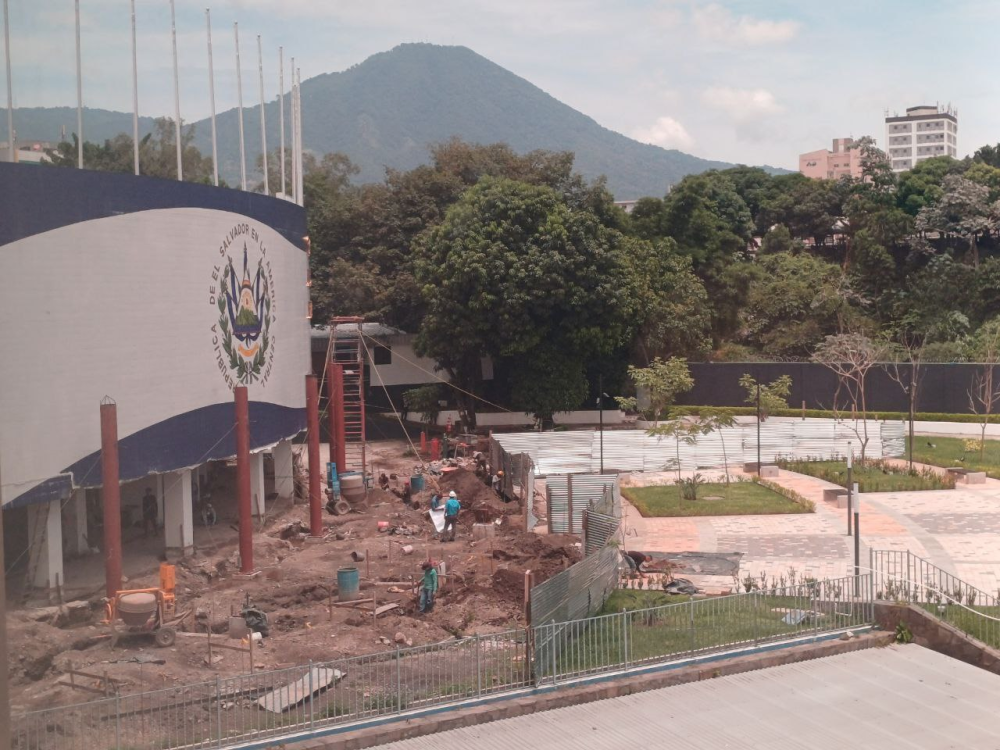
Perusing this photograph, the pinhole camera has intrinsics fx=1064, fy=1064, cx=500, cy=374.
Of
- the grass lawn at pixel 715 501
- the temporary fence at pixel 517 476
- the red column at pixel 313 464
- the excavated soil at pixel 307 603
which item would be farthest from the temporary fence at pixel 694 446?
the red column at pixel 313 464

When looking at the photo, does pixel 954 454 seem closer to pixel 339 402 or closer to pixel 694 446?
pixel 694 446

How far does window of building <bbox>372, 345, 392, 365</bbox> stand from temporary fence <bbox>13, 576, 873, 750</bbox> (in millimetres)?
38280

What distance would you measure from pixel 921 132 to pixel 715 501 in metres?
172

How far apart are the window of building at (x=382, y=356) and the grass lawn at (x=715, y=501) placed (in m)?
23.8

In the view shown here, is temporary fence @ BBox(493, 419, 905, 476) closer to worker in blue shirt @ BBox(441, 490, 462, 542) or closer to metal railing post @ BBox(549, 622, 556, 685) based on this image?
worker in blue shirt @ BBox(441, 490, 462, 542)

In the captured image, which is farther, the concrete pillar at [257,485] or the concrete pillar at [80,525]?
the concrete pillar at [257,485]

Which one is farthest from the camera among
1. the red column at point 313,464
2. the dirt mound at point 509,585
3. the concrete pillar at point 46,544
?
the red column at point 313,464

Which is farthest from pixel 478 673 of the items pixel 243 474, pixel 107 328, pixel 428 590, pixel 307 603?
pixel 107 328

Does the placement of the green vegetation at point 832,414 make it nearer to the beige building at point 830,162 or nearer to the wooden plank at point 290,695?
the wooden plank at point 290,695

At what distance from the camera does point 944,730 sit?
1320 cm

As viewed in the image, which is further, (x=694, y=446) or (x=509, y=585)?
(x=694, y=446)

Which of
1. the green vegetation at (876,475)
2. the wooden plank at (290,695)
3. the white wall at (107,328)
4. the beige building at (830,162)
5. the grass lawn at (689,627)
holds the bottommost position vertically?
the green vegetation at (876,475)

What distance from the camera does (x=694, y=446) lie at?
3803 centimetres

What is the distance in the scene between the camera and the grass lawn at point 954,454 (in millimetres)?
35969
